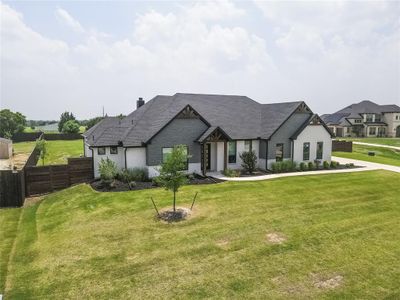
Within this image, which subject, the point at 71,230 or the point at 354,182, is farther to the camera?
the point at 354,182

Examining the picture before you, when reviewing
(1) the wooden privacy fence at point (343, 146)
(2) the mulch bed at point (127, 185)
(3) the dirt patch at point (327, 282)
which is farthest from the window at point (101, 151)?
(1) the wooden privacy fence at point (343, 146)

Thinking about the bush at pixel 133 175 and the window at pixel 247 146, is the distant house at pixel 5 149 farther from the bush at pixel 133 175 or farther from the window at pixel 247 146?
the window at pixel 247 146

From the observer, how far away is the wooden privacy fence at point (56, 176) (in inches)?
808

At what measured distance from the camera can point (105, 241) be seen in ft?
42.3

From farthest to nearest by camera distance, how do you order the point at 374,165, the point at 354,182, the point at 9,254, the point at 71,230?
the point at 374,165 → the point at 354,182 → the point at 71,230 → the point at 9,254

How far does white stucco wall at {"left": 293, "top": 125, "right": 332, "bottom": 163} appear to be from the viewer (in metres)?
29.0

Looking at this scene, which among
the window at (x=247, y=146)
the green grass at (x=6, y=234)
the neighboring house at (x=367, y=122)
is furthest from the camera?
the neighboring house at (x=367, y=122)

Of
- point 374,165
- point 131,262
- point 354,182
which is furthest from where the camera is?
point 374,165

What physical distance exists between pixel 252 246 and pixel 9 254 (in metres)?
9.71

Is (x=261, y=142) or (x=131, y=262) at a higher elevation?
(x=261, y=142)

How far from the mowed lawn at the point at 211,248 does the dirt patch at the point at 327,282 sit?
0.11 feet

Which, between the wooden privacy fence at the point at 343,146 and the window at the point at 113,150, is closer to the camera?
the window at the point at 113,150

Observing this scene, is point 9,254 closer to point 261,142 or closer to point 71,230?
point 71,230

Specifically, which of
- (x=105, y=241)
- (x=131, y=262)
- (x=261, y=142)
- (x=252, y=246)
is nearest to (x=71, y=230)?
(x=105, y=241)
